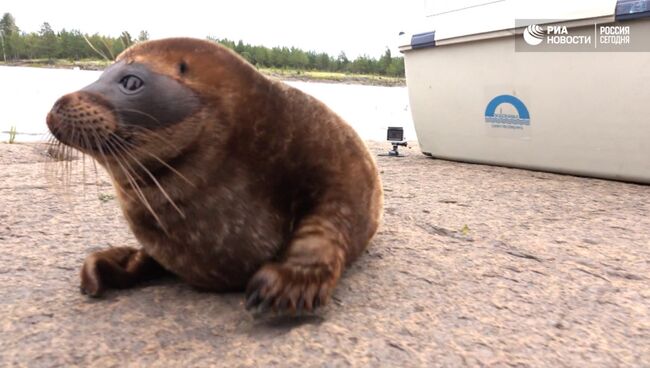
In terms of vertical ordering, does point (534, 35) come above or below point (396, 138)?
above

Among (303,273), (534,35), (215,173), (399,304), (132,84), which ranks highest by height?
(534,35)

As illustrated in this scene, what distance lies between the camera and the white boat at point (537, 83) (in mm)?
3340

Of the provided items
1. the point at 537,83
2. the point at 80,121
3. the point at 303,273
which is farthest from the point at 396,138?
the point at 80,121

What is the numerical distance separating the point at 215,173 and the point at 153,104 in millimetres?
257

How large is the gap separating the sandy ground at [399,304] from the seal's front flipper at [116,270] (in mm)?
51

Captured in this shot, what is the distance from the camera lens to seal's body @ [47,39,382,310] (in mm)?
1461

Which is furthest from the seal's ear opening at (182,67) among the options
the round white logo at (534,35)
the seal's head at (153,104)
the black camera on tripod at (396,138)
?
the black camera on tripod at (396,138)

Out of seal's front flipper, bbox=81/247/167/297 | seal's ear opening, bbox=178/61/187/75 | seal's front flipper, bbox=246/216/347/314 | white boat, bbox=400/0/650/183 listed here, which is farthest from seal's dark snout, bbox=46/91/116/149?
white boat, bbox=400/0/650/183

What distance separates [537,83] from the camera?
3811 mm

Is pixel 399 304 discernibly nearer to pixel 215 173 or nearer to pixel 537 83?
pixel 215 173

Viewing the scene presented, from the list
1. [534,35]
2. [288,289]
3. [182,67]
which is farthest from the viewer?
[534,35]

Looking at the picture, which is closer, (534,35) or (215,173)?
(215,173)

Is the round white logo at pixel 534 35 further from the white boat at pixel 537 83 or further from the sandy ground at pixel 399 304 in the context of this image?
the sandy ground at pixel 399 304

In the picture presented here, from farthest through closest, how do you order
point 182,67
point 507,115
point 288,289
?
point 507,115
point 182,67
point 288,289
